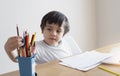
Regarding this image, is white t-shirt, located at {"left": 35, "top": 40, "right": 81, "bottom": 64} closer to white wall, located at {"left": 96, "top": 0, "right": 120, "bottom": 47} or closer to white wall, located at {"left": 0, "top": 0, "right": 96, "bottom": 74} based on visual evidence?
white wall, located at {"left": 0, "top": 0, "right": 96, "bottom": 74}

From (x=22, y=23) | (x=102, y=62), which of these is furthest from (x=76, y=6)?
(x=102, y=62)

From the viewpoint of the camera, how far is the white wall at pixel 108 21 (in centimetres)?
223

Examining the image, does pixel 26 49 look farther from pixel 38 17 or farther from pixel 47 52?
pixel 38 17

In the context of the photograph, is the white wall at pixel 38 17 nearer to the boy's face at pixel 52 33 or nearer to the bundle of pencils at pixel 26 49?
the boy's face at pixel 52 33

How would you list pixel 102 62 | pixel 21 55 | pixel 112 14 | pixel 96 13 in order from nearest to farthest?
pixel 21 55
pixel 102 62
pixel 112 14
pixel 96 13

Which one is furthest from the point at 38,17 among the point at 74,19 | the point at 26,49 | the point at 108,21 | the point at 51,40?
the point at 26,49

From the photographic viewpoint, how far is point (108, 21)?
7.68 ft

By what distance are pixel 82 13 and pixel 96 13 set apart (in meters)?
0.18

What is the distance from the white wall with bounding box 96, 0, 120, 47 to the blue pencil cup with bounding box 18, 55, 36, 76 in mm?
1621

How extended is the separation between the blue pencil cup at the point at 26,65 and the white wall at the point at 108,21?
1.62 metres

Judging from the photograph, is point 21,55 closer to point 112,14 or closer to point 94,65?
point 94,65

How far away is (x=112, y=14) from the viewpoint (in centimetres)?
227

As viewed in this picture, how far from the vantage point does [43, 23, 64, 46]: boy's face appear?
4.05 feet

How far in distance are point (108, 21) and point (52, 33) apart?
1.26 meters
